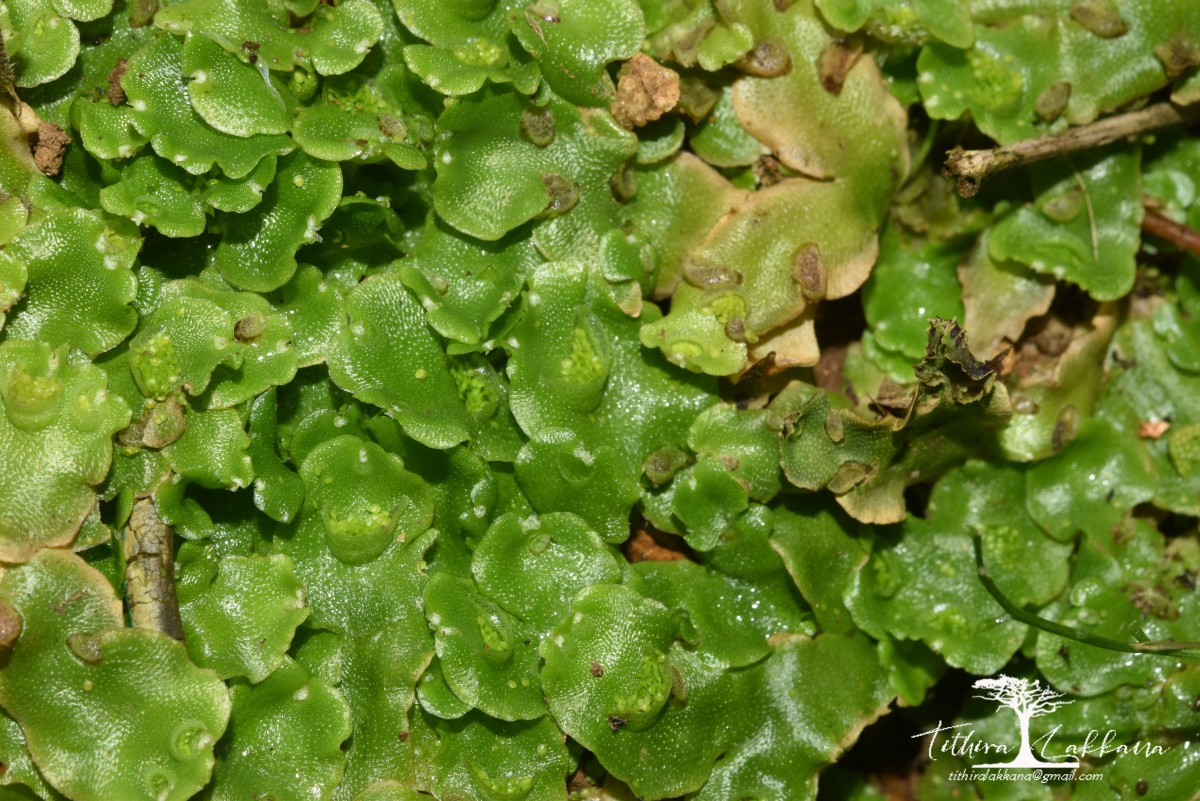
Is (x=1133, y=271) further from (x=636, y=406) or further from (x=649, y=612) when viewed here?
(x=649, y=612)

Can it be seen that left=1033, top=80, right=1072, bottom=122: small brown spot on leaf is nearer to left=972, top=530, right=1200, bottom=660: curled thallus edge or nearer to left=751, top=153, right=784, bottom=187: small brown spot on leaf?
left=751, top=153, right=784, bottom=187: small brown spot on leaf

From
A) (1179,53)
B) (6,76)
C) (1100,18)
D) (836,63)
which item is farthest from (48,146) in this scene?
(1179,53)

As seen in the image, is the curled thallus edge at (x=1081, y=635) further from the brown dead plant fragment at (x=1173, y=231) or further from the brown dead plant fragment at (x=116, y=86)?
the brown dead plant fragment at (x=116, y=86)

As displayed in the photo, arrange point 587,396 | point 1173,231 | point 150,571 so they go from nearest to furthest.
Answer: point 150,571, point 587,396, point 1173,231

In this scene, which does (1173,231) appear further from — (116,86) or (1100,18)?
(116,86)

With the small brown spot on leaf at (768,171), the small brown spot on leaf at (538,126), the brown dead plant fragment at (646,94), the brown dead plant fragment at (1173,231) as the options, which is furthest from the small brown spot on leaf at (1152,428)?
the small brown spot on leaf at (538,126)
